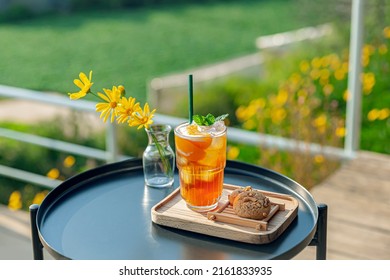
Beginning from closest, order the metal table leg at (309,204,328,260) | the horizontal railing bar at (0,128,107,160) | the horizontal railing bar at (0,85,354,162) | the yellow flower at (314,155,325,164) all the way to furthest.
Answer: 1. the metal table leg at (309,204,328,260)
2. the horizontal railing bar at (0,85,354,162)
3. the horizontal railing bar at (0,128,107,160)
4. the yellow flower at (314,155,325,164)

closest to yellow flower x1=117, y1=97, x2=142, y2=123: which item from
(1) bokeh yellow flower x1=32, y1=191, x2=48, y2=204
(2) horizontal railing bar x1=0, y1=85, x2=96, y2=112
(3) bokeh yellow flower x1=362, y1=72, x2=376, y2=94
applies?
(2) horizontal railing bar x1=0, y1=85, x2=96, y2=112

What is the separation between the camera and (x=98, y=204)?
166 cm

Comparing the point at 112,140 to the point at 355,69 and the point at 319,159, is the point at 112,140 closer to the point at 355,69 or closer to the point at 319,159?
the point at 319,159

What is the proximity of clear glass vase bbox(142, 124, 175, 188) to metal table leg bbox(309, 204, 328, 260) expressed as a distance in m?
0.36

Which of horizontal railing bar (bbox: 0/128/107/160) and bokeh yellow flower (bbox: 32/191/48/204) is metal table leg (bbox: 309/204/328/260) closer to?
horizontal railing bar (bbox: 0/128/107/160)

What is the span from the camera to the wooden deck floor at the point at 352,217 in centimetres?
244

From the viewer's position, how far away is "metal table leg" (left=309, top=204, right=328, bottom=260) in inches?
61.4

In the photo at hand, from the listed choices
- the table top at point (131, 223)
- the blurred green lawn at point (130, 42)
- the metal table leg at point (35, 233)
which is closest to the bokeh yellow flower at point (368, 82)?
the table top at point (131, 223)

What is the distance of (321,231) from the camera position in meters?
1.57

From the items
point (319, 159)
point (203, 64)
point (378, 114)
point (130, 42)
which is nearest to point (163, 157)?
point (319, 159)

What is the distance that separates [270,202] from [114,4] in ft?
34.8

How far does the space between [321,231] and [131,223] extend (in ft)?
1.34

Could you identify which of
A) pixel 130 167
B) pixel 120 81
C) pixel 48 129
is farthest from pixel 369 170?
pixel 120 81
